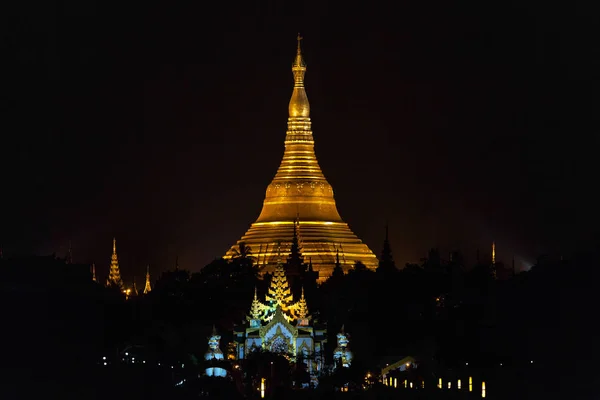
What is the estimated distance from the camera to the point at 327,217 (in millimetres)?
115625

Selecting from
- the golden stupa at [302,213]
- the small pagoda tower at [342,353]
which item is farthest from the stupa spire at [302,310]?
the golden stupa at [302,213]

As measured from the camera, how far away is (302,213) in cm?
11525

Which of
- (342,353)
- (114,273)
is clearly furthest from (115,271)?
(342,353)

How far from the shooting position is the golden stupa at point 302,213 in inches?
4491

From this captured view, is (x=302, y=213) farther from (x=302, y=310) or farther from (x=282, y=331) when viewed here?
(x=282, y=331)

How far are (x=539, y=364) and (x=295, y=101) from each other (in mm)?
26226

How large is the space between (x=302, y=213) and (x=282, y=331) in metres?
19.1

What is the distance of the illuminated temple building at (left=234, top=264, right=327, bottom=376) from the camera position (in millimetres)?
95750

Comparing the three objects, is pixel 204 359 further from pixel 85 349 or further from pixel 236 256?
pixel 236 256

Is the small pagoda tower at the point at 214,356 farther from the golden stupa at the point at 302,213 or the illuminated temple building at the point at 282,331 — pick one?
the golden stupa at the point at 302,213

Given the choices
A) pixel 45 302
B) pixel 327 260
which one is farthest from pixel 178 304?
pixel 327 260

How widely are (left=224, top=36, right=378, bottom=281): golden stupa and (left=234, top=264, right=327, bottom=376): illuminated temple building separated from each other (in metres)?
14.3

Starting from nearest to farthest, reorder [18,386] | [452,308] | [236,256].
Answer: [18,386]
[452,308]
[236,256]

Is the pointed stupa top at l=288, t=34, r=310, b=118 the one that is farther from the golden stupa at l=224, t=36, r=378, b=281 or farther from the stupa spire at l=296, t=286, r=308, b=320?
the stupa spire at l=296, t=286, r=308, b=320
